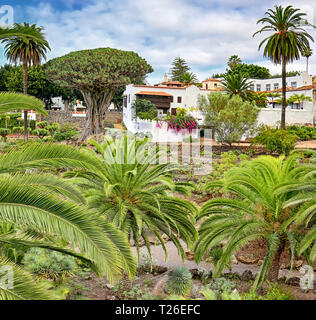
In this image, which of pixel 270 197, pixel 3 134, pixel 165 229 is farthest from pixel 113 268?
pixel 3 134

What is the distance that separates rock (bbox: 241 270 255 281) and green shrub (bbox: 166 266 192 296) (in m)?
1.66

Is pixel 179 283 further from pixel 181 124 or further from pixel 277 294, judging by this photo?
pixel 181 124

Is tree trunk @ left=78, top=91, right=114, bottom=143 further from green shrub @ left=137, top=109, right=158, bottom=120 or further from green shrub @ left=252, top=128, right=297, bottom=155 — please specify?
green shrub @ left=252, top=128, right=297, bottom=155

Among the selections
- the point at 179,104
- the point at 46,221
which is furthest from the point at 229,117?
the point at 46,221

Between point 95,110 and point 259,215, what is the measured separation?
86.9ft

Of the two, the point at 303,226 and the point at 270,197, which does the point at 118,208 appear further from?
the point at 303,226

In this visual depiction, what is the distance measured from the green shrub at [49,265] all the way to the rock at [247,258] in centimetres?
519

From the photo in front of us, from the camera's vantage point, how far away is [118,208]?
25.7 feet

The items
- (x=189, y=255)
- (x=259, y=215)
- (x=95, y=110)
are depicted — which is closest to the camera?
(x=259, y=215)

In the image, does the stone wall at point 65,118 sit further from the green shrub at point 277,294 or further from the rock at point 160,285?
the green shrub at point 277,294

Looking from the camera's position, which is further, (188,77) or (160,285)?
(188,77)

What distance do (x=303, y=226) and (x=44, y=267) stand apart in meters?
5.69

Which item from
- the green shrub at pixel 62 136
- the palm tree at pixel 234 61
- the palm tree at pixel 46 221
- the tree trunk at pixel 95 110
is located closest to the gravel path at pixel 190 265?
the palm tree at pixel 46 221

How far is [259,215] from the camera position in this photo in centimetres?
791
